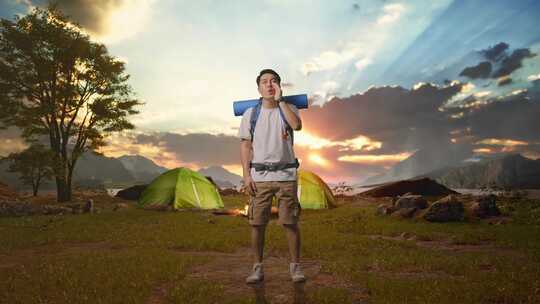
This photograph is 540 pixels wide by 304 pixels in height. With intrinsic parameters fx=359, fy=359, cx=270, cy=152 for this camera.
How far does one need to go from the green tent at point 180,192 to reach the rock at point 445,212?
13.5m

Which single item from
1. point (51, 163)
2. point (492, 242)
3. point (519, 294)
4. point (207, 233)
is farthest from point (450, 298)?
point (51, 163)

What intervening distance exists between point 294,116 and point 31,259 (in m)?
7.78

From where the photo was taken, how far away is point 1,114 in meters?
27.2

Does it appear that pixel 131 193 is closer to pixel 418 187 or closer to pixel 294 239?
pixel 418 187

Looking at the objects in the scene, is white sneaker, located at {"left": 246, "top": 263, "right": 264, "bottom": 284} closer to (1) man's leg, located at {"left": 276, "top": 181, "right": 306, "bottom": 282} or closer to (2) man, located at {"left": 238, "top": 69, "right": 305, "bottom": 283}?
(2) man, located at {"left": 238, "top": 69, "right": 305, "bottom": 283}

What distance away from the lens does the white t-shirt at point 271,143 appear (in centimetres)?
609

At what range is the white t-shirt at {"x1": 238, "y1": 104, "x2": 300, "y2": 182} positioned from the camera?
20.0ft

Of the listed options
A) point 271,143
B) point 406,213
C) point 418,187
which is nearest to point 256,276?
point 271,143

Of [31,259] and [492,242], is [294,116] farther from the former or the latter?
[492,242]

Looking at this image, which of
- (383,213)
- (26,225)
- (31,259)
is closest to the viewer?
(31,259)

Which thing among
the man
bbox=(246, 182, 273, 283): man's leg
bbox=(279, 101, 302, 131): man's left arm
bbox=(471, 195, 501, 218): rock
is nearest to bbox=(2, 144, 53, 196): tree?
the man

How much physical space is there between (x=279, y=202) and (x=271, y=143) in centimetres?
102

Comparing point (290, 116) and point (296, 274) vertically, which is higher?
point (290, 116)

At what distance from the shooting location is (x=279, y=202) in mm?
6129
